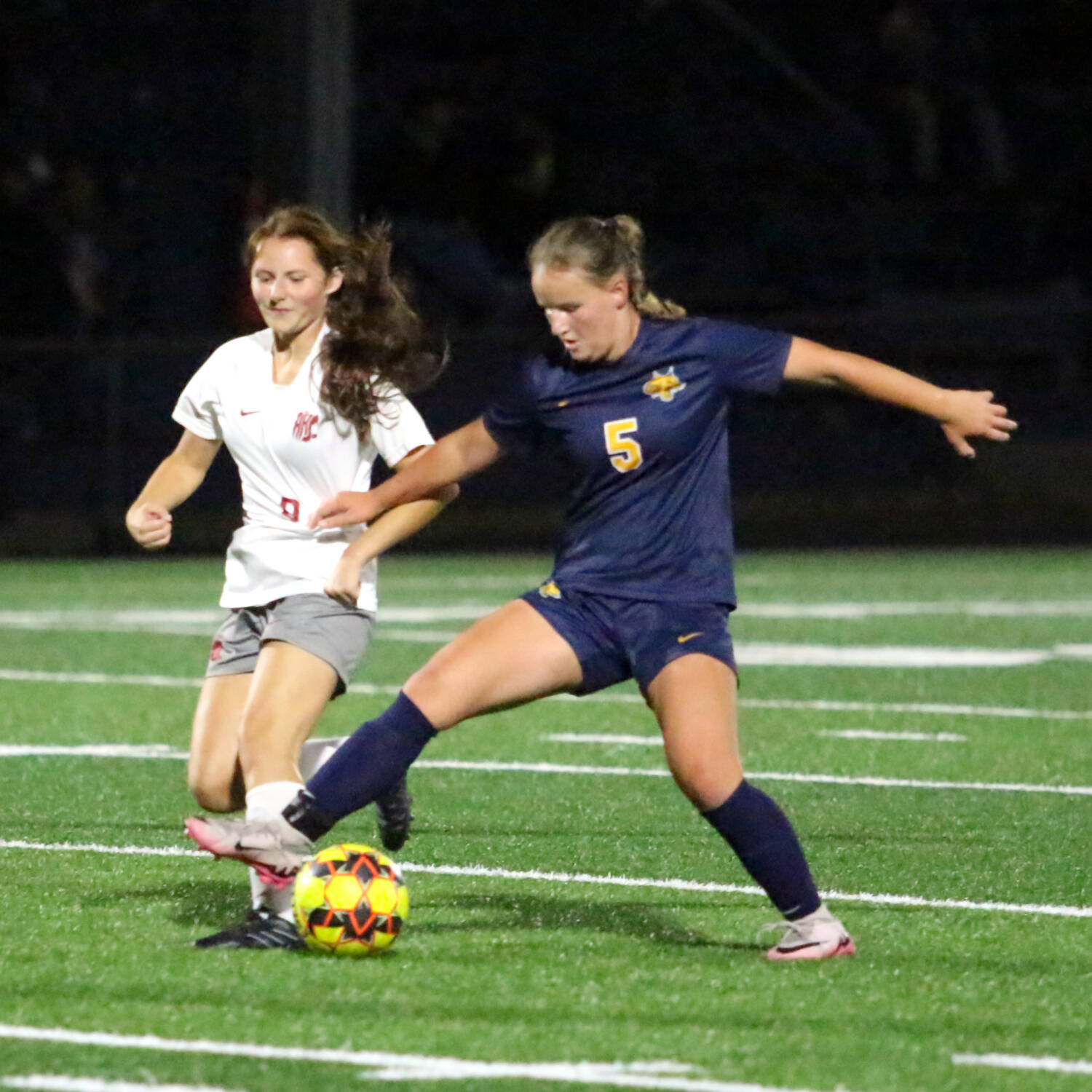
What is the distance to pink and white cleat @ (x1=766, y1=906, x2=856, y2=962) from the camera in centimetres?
607

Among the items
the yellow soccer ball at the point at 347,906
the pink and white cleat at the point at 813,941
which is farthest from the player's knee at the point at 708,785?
→ the yellow soccer ball at the point at 347,906

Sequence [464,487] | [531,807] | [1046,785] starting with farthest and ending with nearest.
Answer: [464,487] → [1046,785] → [531,807]

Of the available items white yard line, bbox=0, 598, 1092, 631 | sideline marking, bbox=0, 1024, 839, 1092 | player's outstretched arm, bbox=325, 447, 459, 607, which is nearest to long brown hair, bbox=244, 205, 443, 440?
player's outstretched arm, bbox=325, 447, 459, 607

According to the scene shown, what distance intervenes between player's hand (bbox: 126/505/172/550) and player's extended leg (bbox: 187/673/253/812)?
40cm

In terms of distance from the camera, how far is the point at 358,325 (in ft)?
21.5

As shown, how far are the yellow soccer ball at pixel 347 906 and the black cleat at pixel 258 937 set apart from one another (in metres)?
0.08

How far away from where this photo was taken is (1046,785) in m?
9.70

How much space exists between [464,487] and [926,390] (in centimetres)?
1688

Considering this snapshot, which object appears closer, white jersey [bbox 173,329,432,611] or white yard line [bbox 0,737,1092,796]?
white jersey [bbox 173,329,432,611]

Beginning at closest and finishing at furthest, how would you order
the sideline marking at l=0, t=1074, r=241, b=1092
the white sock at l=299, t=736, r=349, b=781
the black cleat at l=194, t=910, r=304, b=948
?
the sideline marking at l=0, t=1074, r=241, b=1092, the black cleat at l=194, t=910, r=304, b=948, the white sock at l=299, t=736, r=349, b=781

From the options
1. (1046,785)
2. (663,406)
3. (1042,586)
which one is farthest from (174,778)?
(1042,586)

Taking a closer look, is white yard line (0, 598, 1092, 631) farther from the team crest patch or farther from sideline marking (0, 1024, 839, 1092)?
sideline marking (0, 1024, 839, 1092)

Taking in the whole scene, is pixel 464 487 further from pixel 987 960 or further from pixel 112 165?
pixel 987 960

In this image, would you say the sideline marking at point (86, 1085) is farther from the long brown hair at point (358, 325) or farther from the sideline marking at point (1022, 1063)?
the long brown hair at point (358, 325)
